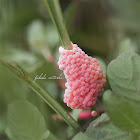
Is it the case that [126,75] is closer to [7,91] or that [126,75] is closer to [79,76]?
[79,76]

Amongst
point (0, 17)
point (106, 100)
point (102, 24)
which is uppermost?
point (106, 100)

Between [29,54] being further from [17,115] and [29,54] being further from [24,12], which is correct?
[17,115]

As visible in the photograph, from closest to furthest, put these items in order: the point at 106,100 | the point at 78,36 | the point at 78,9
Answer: the point at 106,100 < the point at 78,36 < the point at 78,9

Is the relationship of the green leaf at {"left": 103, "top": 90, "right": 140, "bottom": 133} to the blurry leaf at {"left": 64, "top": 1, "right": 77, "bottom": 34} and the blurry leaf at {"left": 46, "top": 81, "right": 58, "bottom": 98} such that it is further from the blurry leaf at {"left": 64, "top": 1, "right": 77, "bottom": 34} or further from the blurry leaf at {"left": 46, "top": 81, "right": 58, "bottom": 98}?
the blurry leaf at {"left": 64, "top": 1, "right": 77, "bottom": 34}

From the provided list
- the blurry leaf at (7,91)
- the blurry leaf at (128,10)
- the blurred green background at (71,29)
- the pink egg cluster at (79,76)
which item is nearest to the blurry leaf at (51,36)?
the blurred green background at (71,29)

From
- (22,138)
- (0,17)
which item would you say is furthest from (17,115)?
(0,17)

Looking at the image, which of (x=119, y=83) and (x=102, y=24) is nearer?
(x=119, y=83)

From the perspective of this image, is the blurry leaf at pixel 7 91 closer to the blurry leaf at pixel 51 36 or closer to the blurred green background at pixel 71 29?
the blurred green background at pixel 71 29
